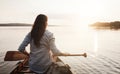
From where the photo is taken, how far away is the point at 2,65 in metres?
18.0

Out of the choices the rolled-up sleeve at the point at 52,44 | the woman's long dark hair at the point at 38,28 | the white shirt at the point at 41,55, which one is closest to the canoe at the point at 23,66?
the white shirt at the point at 41,55

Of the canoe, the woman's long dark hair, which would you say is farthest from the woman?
the canoe

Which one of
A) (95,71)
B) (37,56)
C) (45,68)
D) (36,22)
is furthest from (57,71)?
(95,71)

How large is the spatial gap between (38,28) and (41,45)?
0.41 meters

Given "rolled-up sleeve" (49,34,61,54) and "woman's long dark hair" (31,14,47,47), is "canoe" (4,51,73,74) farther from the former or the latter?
"woman's long dark hair" (31,14,47,47)

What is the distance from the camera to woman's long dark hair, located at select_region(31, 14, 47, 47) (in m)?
4.86

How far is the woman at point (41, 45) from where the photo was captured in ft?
15.9

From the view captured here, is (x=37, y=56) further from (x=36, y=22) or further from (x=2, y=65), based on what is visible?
(x=2, y=65)

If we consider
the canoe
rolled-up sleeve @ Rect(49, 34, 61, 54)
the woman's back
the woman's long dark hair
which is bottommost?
the canoe

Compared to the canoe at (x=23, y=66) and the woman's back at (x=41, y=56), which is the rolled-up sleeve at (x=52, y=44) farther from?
the canoe at (x=23, y=66)

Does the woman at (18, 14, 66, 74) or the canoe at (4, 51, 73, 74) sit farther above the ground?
the woman at (18, 14, 66, 74)

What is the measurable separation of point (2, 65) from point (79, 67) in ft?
22.2

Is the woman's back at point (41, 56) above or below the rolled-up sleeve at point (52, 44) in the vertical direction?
below

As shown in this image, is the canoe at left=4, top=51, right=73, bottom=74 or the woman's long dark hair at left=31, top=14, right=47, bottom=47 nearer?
the woman's long dark hair at left=31, top=14, right=47, bottom=47
